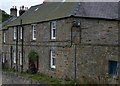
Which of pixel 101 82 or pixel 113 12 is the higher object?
pixel 113 12

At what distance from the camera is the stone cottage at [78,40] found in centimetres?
2211

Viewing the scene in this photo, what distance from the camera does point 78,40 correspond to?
25.8 m

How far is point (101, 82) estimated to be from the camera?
20969mm

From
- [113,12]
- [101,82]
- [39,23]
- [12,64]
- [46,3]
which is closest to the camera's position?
[101,82]

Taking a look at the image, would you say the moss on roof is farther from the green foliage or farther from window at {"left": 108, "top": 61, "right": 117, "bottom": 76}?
window at {"left": 108, "top": 61, "right": 117, "bottom": 76}

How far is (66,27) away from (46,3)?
434 inches

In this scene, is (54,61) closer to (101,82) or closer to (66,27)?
(66,27)

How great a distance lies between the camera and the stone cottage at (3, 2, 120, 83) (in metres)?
22.1

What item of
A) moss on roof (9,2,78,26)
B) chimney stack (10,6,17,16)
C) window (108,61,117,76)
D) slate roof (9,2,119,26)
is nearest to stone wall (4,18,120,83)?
window (108,61,117,76)

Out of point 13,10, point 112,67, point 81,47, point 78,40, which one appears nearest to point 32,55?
point 78,40

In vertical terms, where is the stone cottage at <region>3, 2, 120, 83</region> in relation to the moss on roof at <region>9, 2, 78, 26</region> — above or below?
below

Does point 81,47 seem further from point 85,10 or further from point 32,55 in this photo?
point 32,55

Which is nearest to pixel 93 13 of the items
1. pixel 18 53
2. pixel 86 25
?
pixel 86 25

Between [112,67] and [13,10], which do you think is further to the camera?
[13,10]
